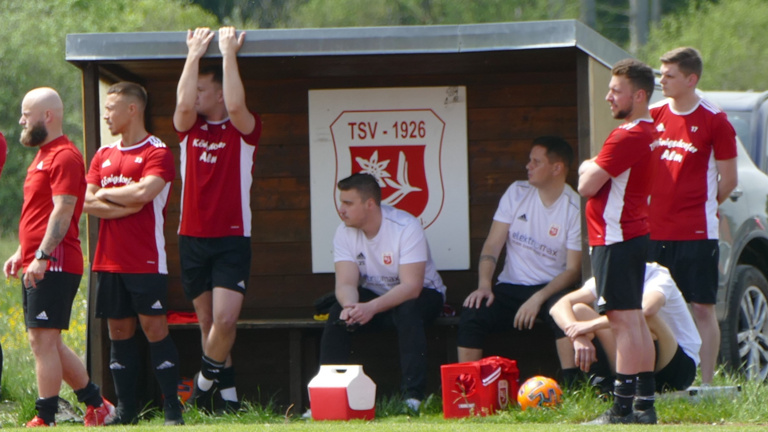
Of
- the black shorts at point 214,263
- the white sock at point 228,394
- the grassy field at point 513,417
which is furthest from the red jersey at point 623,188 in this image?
the white sock at point 228,394

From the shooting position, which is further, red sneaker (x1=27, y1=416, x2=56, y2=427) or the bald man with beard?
red sneaker (x1=27, y1=416, x2=56, y2=427)

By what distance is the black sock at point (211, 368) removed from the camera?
6902 millimetres

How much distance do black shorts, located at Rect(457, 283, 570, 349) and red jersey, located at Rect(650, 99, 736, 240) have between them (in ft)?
2.60

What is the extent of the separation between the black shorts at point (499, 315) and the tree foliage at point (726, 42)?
13950 millimetres

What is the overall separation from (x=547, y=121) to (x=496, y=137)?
0.36 metres

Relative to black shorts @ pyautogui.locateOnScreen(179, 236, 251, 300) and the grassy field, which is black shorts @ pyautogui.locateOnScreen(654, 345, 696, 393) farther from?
black shorts @ pyautogui.locateOnScreen(179, 236, 251, 300)

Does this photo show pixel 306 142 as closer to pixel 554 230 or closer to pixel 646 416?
pixel 554 230

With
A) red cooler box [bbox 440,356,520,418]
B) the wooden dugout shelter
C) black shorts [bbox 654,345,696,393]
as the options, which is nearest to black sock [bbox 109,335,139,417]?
the wooden dugout shelter

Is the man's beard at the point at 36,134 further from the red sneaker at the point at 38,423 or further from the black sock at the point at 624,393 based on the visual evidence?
the black sock at the point at 624,393

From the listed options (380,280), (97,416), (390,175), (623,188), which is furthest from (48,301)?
(623,188)

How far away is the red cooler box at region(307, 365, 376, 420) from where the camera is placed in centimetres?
650

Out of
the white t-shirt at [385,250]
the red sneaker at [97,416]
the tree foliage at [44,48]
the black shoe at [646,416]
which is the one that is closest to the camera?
the black shoe at [646,416]

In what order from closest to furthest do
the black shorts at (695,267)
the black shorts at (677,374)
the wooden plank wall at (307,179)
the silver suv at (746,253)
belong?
the black shorts at (677,374), the black shorts at (695,267), the silver suv at (746,253), the wooden plank wall at (307,179)

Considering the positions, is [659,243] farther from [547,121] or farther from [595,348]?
[547,121]
